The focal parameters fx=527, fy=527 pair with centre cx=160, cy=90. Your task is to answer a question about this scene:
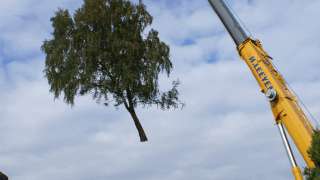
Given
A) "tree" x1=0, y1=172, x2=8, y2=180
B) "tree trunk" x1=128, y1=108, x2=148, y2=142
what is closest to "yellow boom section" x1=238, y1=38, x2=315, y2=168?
"tree" x1=0, y1=172, x2=8, y2=180

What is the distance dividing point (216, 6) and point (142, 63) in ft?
43.4

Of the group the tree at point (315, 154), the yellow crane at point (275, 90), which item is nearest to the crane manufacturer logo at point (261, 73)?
the yellow crane at point (275, 90)

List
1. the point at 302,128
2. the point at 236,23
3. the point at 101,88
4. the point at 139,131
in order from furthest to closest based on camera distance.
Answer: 1. the point at 101,88
2. the point at 139,131
3. the point at 236,23
4. the point at 302,128

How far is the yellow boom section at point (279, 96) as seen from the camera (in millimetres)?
14266

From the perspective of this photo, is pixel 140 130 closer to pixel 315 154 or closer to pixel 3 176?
pixel 3 176

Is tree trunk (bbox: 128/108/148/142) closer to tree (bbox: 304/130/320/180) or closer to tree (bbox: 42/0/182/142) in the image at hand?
tree (bbox: 42/0/182/142)

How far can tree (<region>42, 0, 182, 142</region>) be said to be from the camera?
28.9m

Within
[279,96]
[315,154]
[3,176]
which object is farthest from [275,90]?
[3,176]

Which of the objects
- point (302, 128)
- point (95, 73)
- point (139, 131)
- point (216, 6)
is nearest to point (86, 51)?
point (95, 73)

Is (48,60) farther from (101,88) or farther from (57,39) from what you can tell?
(101,88)

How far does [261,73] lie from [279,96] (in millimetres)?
1062

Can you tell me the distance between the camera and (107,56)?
2902 cm

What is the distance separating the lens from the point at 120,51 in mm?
29078

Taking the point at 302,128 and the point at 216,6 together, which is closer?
the point at 302,128
